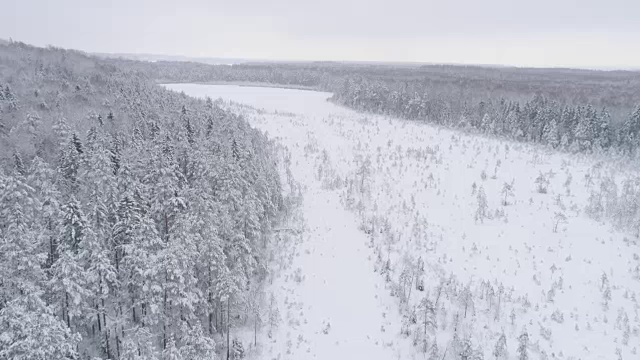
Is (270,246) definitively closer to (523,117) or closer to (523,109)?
(523,117)

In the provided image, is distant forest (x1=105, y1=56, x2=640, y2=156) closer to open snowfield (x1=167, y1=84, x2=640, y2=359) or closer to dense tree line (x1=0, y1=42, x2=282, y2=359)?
open snowfield (x1=167, y1=84, x2=640, y2=359)

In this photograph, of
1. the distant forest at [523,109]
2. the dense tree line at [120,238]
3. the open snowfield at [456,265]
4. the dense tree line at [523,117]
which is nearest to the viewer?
the dense tree line at [120,238]

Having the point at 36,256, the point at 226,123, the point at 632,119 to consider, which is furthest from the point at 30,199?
the point at 632,119

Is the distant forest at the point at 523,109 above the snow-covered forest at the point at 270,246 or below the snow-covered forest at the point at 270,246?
above

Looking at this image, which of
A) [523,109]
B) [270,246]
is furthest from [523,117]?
[270,246]

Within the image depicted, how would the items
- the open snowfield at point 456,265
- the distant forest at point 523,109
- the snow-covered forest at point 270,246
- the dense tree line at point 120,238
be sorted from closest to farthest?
the dense tree line at point 120,238
the snow-covered forest at point 270,246
the open snowfield at point 456,265
the distant forest at point 523,109

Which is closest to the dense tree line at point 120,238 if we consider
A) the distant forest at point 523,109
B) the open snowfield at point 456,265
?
the open snowfield at point 456,265

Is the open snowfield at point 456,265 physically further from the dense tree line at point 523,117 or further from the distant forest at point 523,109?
the distant forest at point 523,109

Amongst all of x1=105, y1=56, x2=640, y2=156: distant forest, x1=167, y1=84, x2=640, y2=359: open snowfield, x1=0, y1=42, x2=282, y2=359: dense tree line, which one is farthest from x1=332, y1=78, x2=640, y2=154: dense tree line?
x1=0, y1=42, x2=282, y2=359: dense tree line
